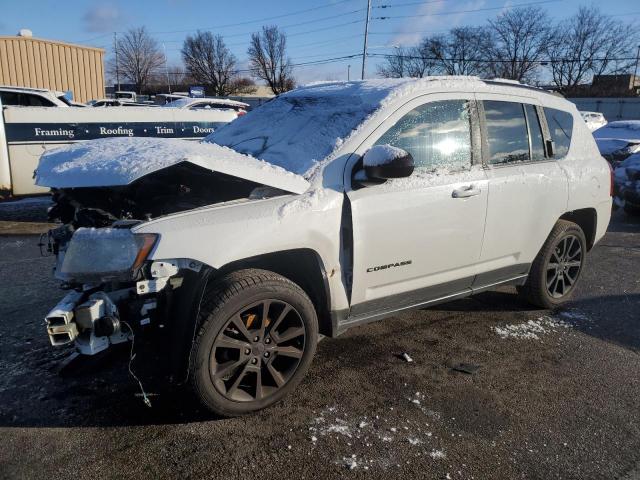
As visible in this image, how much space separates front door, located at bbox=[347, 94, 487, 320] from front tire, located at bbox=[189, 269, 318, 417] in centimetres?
43

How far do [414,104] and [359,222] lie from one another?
0.94 meters

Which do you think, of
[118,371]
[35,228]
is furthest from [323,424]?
[35,228]

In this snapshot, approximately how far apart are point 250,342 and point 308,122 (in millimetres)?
1605

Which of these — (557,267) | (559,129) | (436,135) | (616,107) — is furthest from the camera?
(616,107)

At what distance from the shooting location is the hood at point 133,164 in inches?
96.3

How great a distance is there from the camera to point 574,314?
14.5 feet

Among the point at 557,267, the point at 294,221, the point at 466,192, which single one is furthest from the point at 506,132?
the point at 294,221

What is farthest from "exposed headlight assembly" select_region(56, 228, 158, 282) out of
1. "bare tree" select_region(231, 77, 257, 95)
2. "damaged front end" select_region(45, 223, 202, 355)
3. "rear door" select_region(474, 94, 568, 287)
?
"bare tree" select_region(231, 77, 257, 95)

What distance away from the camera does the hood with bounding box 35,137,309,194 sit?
245 cm

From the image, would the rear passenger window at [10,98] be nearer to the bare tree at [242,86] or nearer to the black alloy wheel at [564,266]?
the black alloy wheel at [564,266]

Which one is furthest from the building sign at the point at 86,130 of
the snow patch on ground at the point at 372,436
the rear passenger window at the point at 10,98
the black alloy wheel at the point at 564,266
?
the snow patch on ground at the point at 372,436

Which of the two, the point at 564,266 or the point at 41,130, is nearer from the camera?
the point at 564,266

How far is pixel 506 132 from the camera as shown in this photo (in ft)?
12.3

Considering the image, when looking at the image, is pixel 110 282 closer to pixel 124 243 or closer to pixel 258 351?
pixel 124 243
